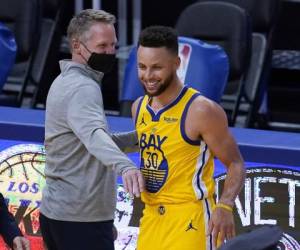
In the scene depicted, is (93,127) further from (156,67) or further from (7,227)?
(7,227)

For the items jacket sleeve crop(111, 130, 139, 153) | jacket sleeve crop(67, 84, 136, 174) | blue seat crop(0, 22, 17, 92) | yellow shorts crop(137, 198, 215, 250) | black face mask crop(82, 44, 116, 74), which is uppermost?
black face mask crop(82, 44, 116, 74)

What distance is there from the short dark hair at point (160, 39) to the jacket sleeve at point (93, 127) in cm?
29

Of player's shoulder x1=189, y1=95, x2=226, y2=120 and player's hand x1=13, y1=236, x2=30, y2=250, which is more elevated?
player's shoulder x1=189, y1=95, x2=226, y2=120

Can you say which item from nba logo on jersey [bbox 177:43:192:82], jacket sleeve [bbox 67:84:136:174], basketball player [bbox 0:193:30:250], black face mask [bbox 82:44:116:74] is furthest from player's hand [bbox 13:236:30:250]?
nba logo on jersey [bbox 177:43:192:82]

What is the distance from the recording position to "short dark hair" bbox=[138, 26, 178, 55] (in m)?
4.01

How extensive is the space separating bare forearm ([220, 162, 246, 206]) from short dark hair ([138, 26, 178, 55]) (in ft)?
1.59

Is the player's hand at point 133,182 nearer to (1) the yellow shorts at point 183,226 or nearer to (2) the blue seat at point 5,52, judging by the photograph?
(1) the yellow shorts at point 183,226

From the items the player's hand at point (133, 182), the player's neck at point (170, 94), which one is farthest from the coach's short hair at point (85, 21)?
the player's hand at point (133, 182)

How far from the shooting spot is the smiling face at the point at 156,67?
4012 mm

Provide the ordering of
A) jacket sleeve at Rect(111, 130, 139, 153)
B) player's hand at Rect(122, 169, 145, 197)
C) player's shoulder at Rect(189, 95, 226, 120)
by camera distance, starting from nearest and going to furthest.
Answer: player's hand at Rect(122, 169, 145, 197), player's shoulder at Rect(189, 95, 226, 120), jacket sleeve at Rect(111, 130, 139, 153)

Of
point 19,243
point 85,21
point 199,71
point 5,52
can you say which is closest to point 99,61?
point 85,21

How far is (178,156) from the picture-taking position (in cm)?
406

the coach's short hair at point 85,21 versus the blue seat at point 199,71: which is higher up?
the coach's short hair at point 85,21

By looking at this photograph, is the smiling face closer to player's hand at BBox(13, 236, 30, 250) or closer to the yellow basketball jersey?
the yellow basketball jersey
